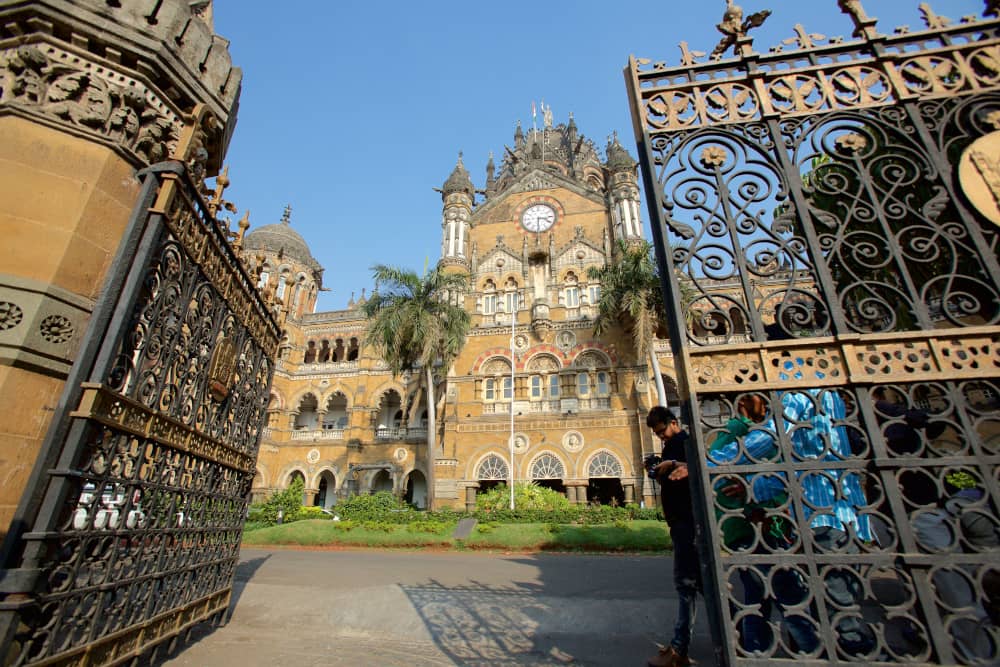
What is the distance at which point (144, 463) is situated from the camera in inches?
118

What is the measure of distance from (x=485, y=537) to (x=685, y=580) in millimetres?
10440

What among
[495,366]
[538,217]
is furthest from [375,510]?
[538,217]

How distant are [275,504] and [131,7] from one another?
18.1 meters

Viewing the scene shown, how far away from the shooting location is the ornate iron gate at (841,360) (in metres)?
2.23

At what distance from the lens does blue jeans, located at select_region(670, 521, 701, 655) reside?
3242 mm

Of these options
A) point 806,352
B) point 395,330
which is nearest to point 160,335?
point 806,352

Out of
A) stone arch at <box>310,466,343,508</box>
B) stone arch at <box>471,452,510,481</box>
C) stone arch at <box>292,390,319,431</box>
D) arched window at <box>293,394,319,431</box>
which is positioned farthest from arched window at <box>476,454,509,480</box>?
arched window at <box>293,394,319,431</box>

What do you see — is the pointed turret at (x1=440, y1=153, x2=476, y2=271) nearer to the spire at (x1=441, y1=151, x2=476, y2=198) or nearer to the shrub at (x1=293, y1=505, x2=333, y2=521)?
the spire at (x1=441, y1=151, x2=476, y2=198)

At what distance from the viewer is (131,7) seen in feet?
10.6

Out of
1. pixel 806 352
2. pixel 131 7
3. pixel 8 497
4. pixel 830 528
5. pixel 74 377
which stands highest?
pixel 131 7

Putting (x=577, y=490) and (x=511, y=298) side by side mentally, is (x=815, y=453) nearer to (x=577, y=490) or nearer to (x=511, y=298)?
(x=577, y=490)

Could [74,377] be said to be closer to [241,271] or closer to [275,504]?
[241,271]

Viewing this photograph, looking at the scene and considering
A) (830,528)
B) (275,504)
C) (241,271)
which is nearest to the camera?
(830,528)

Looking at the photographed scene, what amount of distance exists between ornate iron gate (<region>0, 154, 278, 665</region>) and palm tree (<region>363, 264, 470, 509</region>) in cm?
1557
